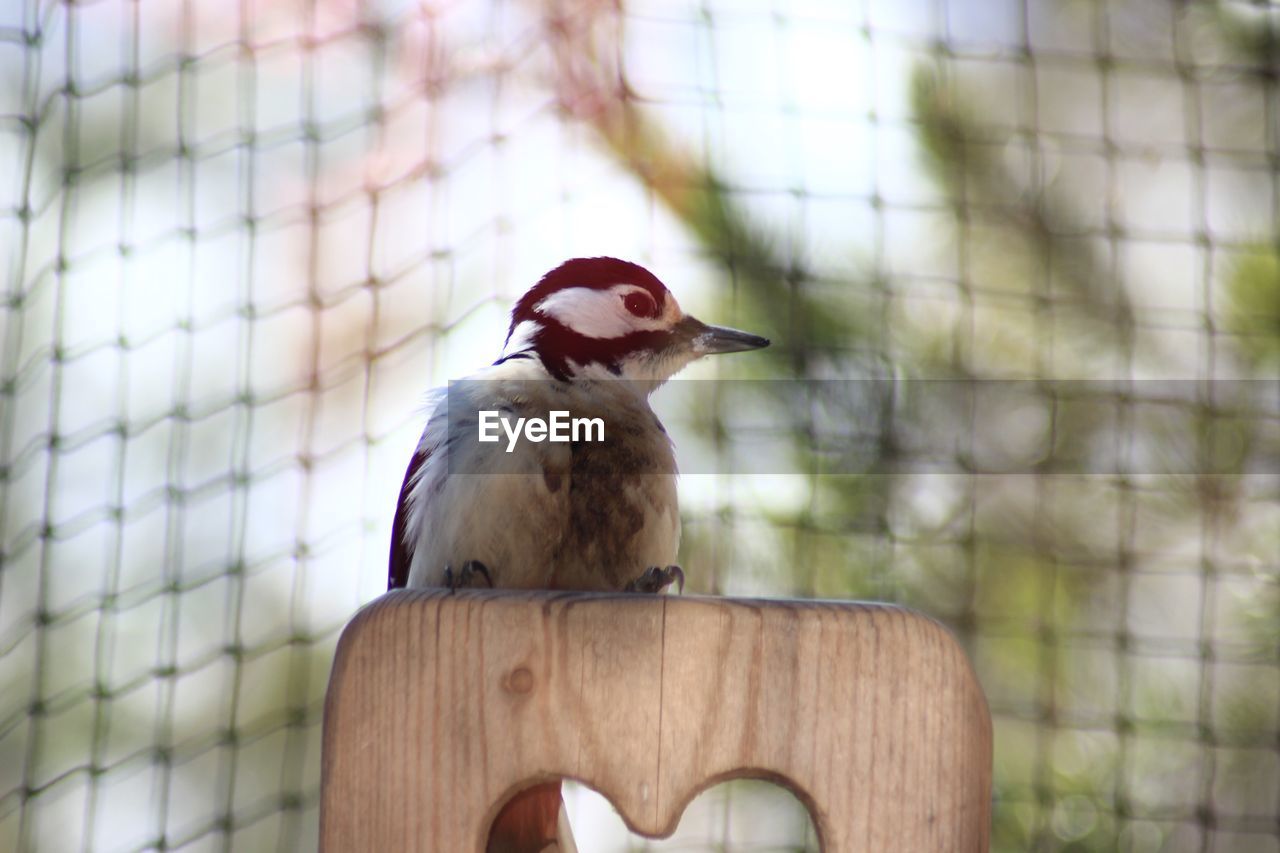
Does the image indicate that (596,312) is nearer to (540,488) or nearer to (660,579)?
(540,488)

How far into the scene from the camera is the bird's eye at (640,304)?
232 cm

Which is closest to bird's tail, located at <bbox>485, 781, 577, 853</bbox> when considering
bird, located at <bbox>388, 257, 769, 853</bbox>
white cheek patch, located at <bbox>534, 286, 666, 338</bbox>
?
bird, located at <bbox>388, 257, 769, 853</bbox>

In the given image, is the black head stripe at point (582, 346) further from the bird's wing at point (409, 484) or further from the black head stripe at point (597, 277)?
the bird's wing at point (409, 484)

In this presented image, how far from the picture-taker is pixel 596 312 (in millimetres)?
2307

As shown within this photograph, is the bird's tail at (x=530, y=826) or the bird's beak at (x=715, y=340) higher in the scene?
the bird's beak at (x=715, y=340)

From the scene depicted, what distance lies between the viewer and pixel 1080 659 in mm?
3152

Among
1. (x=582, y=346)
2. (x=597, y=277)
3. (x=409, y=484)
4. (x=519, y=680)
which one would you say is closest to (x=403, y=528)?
(x=409, y=484)

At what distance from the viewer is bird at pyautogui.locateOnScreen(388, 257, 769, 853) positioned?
183 centimetres

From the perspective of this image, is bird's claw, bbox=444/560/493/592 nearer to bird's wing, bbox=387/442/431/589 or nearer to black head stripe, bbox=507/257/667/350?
bird's wing, bbox=387/442/431/589

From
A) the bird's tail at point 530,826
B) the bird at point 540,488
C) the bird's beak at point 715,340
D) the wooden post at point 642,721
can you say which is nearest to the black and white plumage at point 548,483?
the bird at point 540,488

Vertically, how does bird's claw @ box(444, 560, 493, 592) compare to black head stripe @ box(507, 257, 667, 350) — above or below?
below

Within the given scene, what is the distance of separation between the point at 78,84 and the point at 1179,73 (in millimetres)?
2766

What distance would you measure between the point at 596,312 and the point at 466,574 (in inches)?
27.5

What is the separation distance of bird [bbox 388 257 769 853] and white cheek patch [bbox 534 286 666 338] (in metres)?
0.07
